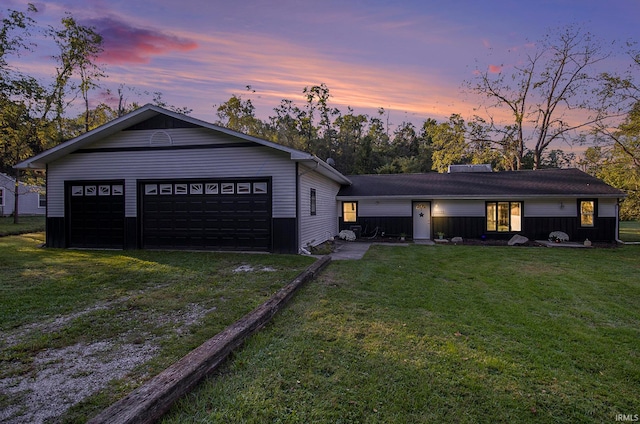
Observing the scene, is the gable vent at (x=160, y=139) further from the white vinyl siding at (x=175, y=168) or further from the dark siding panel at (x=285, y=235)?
the dark siding panel at (x=285, y=235)

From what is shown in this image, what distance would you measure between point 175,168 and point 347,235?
25.6 ft

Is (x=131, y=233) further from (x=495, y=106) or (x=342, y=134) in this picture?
(x=342, y=134)

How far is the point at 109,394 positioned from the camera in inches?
97.3

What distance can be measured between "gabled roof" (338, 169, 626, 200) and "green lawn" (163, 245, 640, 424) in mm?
8517

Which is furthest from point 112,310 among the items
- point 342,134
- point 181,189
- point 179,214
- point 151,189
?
point 342,134

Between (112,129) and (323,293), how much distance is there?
30.1 feet

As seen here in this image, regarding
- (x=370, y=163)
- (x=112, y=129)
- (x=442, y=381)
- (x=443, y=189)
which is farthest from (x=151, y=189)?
(x=370, y=163)

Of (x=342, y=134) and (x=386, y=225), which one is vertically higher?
(x=342, y=134)

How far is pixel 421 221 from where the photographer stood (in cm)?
1538

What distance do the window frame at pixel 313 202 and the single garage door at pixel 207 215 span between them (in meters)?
1.85

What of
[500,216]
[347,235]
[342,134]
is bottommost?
[347,235]

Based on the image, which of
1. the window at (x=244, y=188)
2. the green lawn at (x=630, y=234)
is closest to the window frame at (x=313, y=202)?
the window at (x=244, y=188)

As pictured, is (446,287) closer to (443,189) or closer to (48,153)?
(443,189)

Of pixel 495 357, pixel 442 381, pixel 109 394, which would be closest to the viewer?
pixel 109 394
